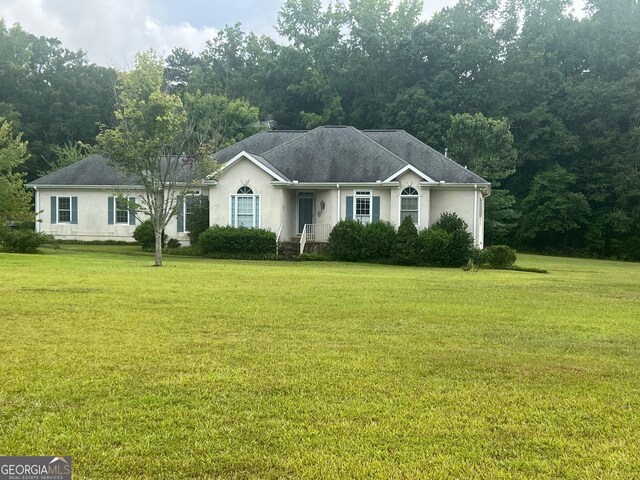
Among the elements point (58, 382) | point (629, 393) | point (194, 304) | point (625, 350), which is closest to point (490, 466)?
point (629, 393)

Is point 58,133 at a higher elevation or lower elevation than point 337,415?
higher

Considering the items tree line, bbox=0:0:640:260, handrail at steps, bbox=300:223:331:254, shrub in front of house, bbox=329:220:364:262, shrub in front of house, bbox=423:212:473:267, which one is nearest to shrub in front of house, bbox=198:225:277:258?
handrail at steps, bbox=300:223:331:254

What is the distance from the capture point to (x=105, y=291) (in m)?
11.8

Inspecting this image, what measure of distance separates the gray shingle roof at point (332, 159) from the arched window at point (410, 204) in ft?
3.87

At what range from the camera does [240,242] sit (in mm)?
25625

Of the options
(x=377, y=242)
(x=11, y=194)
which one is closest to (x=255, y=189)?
(x=377, y=242)

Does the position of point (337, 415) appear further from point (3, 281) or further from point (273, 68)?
point (273, 68)

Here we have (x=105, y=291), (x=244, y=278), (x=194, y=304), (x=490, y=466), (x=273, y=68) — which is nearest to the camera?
(x=490, y=466)

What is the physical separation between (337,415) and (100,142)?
18418 millimetres

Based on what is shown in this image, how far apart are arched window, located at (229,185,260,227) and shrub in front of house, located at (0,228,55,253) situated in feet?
27.2

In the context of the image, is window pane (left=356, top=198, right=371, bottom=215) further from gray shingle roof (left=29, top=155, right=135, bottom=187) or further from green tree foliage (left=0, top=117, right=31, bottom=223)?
green tree foliage (left=0, top=117, right=31, bottom=223)

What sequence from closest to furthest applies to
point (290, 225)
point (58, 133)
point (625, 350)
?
point (625, 350) < point (290, 225) < point (58, 133)

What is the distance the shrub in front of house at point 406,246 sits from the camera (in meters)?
24.6

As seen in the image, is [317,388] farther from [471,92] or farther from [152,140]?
[471,92]
